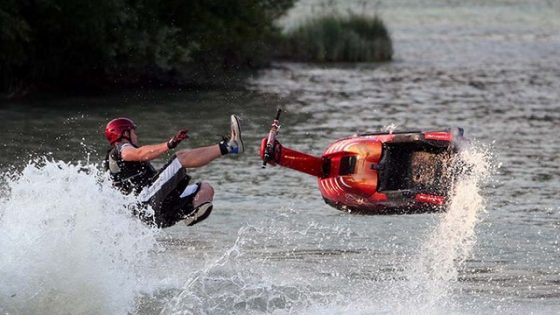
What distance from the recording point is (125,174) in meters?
13.7

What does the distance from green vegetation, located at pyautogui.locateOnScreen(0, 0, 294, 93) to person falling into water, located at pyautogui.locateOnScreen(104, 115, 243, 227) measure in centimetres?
1539

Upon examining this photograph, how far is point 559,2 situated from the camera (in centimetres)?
8525

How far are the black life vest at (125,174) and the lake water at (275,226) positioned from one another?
0.17m

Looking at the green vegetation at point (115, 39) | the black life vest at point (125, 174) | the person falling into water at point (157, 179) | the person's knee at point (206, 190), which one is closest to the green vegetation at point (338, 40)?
the green vegetation at point (115, 39)

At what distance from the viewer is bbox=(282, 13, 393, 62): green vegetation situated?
4075 cm

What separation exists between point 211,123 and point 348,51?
537 inches

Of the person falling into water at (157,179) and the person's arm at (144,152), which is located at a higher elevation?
the person's arm at (144,152)

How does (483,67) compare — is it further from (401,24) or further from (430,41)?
(401,24)

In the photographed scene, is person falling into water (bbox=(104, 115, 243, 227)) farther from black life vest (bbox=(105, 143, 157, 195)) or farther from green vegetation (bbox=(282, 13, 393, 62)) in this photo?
green vegetation (bbox=(282, 13, 393, 62))

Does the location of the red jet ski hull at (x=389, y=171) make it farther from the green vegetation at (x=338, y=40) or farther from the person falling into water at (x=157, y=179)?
the green vegetation at (x=338, y=40)

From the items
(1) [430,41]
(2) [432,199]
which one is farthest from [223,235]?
(1) [430,41]

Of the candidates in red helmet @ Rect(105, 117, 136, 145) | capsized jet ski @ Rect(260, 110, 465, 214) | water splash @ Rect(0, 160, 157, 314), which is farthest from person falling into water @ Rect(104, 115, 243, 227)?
capsized jet ski @ Rect(260, 110, 465, 214)

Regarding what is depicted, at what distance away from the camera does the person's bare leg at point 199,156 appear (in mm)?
13109

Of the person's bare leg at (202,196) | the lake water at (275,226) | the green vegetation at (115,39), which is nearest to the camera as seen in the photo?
the lake water at (275,226)
